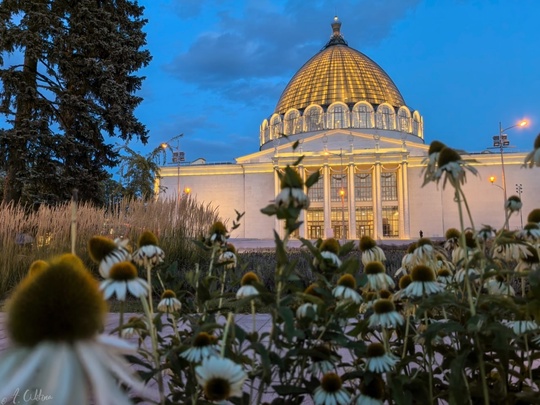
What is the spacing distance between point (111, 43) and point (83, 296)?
19.3m

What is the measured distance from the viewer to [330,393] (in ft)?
3.96

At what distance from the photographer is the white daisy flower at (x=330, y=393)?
1186 millimetres

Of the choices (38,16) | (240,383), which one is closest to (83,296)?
(240,383)

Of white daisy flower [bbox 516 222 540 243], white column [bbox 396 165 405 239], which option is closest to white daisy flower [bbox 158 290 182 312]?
white daisy flower [bbox 516 222 540 243]

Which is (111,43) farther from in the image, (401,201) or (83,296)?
(401,201)

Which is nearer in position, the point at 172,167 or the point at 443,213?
the point at 443,213

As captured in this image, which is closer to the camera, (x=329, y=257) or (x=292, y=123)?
(x=329, y=257)

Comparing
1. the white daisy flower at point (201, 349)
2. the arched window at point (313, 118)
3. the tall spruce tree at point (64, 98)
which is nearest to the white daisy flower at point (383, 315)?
the white daisy flower at point (201, 349)

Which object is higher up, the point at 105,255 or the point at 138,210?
the point at 138,210

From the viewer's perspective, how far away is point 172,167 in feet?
176

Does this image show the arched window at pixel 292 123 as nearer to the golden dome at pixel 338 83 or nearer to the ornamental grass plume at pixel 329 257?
the golden dome at pixel 338 83

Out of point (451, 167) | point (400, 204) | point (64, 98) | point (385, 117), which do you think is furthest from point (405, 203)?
point (451, 167)

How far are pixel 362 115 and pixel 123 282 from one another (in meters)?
56.5

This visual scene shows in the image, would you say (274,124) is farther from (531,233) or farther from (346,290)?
(346,290)
